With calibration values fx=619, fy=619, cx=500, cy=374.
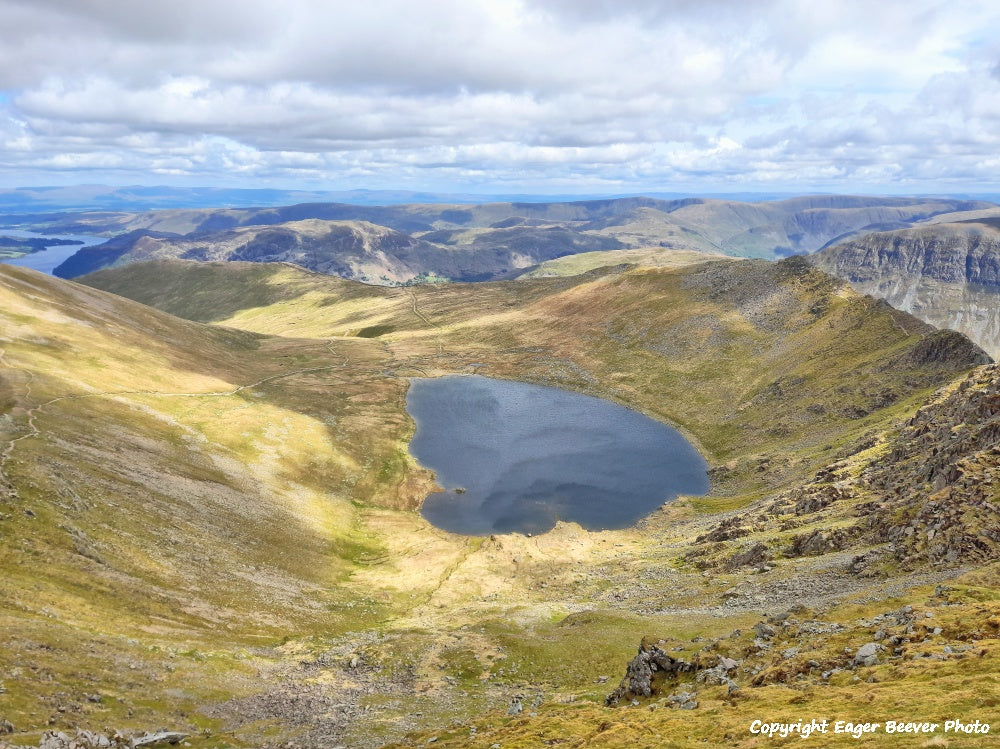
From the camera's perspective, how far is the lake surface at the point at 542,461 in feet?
375

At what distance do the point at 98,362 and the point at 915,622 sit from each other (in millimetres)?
143283

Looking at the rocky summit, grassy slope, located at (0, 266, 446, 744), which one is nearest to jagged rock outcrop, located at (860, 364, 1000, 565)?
the rocky summit

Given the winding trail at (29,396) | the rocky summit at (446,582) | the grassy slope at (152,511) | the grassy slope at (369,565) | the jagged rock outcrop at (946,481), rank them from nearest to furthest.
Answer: the rocky summit at (446,582)
the grassy slope at (152,511)
the grassy slope at (369,565)
the jagged rock outcrop at (946,481)
the winding trail at (29,396)

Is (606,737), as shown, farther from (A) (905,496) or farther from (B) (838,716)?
(A) (905,496)

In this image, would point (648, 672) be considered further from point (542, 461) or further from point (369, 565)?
point (542, 461)

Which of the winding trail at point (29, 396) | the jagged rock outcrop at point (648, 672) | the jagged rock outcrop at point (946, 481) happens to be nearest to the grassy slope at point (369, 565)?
the winding trail at point (29, 396)

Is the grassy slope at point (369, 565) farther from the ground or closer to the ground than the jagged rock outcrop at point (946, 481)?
closer to the ground

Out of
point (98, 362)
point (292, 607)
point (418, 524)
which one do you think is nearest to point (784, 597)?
point (292, 607)

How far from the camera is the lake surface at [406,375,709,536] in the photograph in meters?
114

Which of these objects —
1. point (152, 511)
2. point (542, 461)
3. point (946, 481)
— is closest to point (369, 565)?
point (152, 511)

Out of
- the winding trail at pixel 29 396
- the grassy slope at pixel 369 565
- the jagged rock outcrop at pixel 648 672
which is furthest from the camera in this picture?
the winding trail at pixel 29 396

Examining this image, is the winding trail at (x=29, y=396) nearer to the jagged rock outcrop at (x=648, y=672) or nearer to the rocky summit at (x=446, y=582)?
the rocky summit at (x=446, y=582)

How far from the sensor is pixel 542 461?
139 meters

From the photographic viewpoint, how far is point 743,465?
125250 mm
